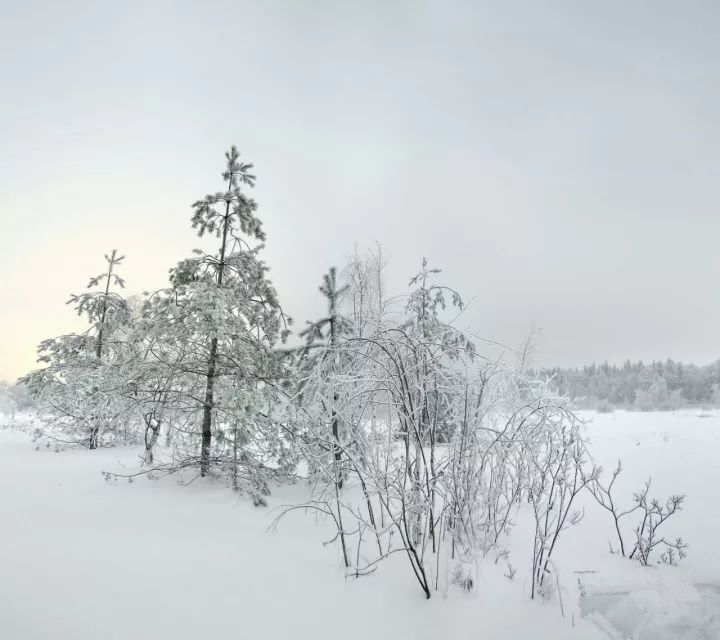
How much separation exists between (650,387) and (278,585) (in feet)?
218

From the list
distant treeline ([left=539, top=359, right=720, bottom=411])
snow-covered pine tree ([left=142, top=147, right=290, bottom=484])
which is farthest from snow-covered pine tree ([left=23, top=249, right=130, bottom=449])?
distant treeline ([left=539, top=359, right=720, bottom=411])

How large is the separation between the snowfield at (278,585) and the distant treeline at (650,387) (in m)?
36.3

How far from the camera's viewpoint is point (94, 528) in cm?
548

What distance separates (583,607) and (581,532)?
1.79 m

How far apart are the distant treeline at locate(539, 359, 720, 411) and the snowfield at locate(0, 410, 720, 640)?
119 feet

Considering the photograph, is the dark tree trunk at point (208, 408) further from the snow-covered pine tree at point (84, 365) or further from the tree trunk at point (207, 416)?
the snow-covered pine tree at point (84, 365)

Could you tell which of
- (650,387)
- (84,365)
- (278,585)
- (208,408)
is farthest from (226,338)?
(650,387)

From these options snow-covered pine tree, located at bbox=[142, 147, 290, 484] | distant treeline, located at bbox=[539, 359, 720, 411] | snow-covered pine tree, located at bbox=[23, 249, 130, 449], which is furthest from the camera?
distant treeline, located at bbox=[539, 359, 720, 411]

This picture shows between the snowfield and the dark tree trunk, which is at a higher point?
the dark tree trunk

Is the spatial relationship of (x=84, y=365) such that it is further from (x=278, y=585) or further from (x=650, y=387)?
(x=650, y=387)

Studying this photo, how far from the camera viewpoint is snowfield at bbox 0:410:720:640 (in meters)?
3.44

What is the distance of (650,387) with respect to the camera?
56344 millimetres

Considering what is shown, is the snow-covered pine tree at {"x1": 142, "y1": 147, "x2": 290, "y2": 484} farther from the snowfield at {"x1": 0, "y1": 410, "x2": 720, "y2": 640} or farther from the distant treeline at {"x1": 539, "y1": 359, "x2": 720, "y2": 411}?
the distant treeline at {"x1": 539, "y1": 359, "x2": 720, "y2": 411}

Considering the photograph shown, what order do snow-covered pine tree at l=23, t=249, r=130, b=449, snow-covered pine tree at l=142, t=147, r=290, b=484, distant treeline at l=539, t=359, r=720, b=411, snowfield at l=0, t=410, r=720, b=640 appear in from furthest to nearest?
distant treeline at l=539, t=359, r=720, b=411
snow-covered pine tree at l=23, t=249, r=130, b=449
snow-covered pine tree at l=142, t=147, r=290, b=484
snowfield at l=0, t=410, r=720, b=640
